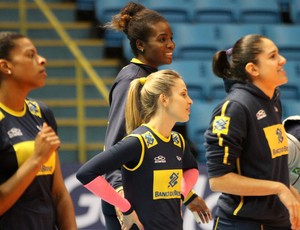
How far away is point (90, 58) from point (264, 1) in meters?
2.12

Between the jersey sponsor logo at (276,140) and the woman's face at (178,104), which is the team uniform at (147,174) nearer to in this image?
the woman's face at (178,104)

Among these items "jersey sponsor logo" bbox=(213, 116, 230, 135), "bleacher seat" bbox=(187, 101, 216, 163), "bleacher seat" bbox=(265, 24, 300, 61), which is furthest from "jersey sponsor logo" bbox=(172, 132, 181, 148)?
"bleacher seat" bbox=(265, 24, 300, 61)

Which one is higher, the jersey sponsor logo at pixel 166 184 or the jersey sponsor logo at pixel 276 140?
the jersey sponsor logo at pixel 276 140

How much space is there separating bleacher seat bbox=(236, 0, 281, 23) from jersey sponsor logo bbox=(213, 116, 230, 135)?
548cm

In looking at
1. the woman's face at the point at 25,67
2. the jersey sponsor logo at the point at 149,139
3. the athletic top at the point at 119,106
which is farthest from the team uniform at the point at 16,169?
the athletic top at the point at 119,106

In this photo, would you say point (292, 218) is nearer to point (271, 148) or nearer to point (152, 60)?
point (271, 148)

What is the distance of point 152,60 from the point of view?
395 cm

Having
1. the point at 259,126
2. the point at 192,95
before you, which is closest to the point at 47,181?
the point at 259,126

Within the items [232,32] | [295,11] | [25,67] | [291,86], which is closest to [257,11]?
[295,11]

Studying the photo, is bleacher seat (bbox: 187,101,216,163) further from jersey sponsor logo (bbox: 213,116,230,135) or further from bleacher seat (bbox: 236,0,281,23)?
jersey sponsor logo (bbox: 213,116,230,135)

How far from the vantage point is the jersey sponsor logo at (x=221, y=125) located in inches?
140

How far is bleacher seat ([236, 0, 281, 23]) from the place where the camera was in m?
8.91

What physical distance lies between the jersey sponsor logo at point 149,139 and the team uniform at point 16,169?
1.70 feet

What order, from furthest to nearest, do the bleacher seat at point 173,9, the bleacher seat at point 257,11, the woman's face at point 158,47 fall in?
1. the bleacher seat at point 257,11
2. the bleacher seat at point 173,9
3. the woman's face at point 158,47
